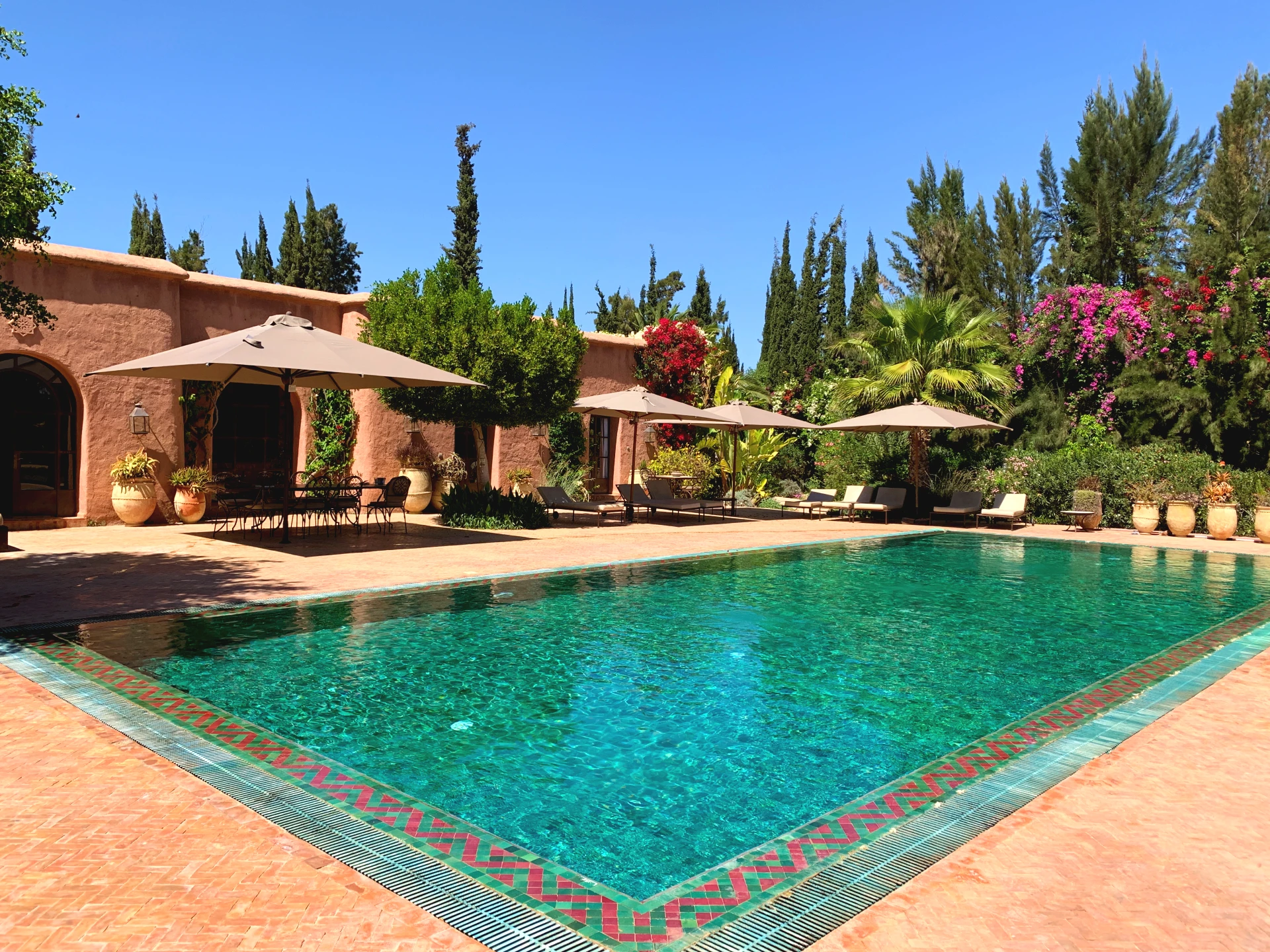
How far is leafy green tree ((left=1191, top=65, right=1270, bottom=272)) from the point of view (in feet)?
60.4

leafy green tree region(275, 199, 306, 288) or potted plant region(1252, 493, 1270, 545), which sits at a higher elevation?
leafy green tree region(275, 199, 306, 288)

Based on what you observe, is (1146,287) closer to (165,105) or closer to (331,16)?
(331,16)

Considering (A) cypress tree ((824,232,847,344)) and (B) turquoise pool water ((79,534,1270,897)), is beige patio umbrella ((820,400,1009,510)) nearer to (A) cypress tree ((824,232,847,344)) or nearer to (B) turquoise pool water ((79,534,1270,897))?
(B) turquoise pool water ((79,534,1270,897))

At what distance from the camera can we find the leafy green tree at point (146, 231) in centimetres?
3144

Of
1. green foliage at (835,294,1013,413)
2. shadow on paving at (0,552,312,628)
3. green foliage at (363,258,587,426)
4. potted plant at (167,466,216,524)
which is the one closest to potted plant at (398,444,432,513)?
green foliage at (363,258,587,426)

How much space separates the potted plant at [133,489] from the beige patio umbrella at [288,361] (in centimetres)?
254

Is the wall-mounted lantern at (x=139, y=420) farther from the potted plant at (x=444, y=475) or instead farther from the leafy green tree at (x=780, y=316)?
the leafy green tree at (x=780, y=316)

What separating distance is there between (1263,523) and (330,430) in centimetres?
1779

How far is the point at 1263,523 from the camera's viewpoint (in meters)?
15.4

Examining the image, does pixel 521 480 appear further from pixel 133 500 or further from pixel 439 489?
pixel 133 500

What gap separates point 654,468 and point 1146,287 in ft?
42.6

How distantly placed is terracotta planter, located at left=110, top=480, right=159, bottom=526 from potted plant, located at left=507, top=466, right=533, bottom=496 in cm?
703

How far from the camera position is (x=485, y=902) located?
9.08 ft

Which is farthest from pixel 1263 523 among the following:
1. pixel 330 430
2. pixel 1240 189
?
pixel 330 430
